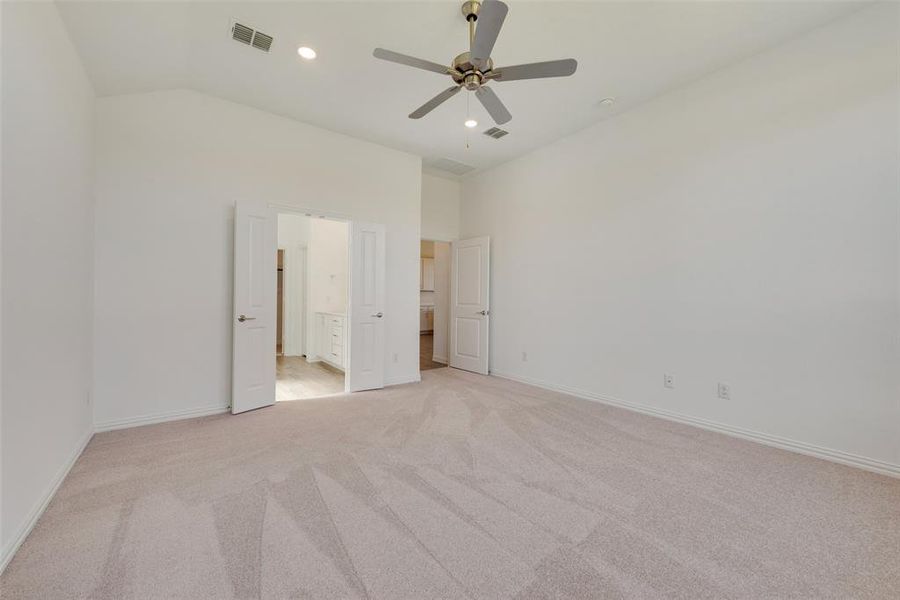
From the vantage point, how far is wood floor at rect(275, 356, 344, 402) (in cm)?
427

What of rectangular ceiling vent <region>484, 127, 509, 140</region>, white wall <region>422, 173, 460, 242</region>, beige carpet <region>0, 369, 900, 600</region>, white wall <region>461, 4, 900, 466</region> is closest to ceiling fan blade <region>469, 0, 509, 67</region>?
rectangular ceiling vent <region>484, 127, 509, 140</region>

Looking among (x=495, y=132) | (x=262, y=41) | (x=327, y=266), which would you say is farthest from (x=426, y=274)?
(x=262, y=41)

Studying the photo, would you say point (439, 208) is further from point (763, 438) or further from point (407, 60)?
point (763, 438)

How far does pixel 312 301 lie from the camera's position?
248 inches

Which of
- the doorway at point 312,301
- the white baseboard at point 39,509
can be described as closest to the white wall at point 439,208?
the doorway at point 312,301

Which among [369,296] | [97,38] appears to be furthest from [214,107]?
[369,296]

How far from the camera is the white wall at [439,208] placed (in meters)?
5.85

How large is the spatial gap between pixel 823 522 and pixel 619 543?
1.18m

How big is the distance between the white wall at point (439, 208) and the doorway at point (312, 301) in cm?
135

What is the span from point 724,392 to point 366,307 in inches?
150

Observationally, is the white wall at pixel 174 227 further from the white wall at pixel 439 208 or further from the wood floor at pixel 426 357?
the wood floor at pixel 426 357

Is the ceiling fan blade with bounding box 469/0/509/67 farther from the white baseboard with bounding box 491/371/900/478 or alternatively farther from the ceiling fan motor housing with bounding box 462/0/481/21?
the white baseboard with bounding box 491/371/900/478

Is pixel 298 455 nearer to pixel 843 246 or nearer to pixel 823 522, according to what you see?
pixel 823 522

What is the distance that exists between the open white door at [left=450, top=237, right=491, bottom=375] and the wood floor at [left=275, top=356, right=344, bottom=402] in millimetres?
1941
